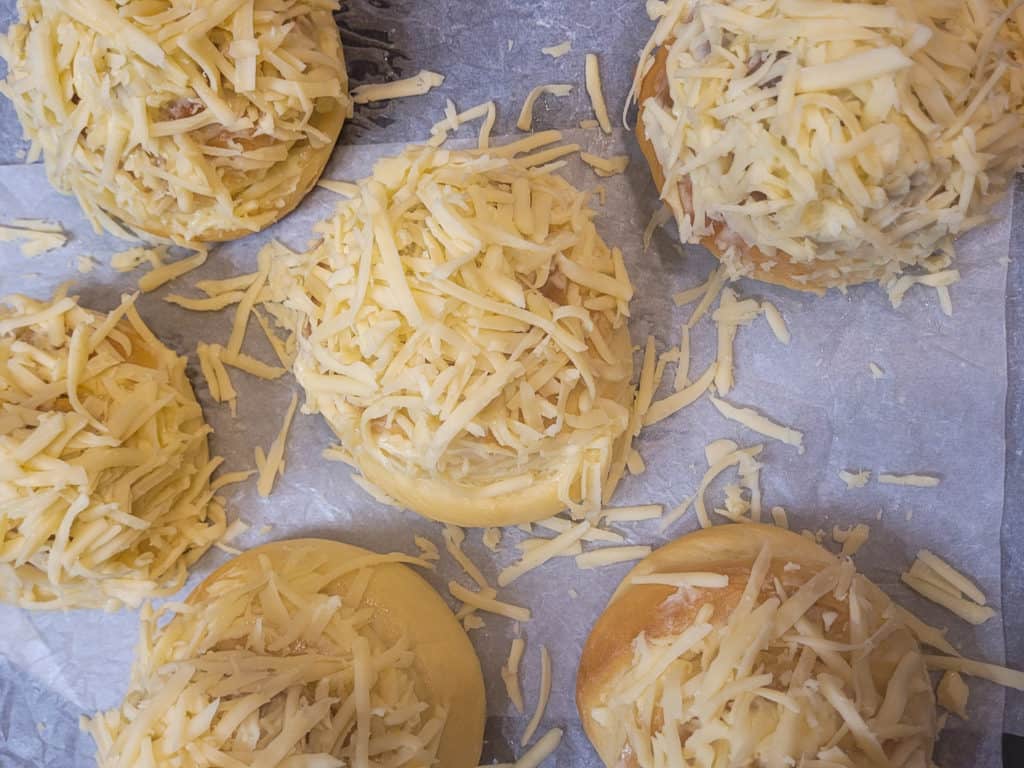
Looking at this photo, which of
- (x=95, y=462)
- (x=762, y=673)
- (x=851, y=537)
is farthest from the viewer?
(x=851, y=537)

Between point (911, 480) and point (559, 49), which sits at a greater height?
point (559, 49)

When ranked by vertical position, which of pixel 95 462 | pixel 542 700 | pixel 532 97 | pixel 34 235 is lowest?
pixel 542 700

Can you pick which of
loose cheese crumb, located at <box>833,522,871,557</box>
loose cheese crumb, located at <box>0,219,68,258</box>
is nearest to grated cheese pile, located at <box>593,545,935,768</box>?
loose cheese crumb, located at <box>833,522,871,557</box>

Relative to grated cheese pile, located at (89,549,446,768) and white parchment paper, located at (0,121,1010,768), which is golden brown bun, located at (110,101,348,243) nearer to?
white parchment paper, located at (0,121,1010,768)

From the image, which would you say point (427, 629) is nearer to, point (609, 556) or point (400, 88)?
point (609, 556)

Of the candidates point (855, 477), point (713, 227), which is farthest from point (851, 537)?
point (713, 227)
